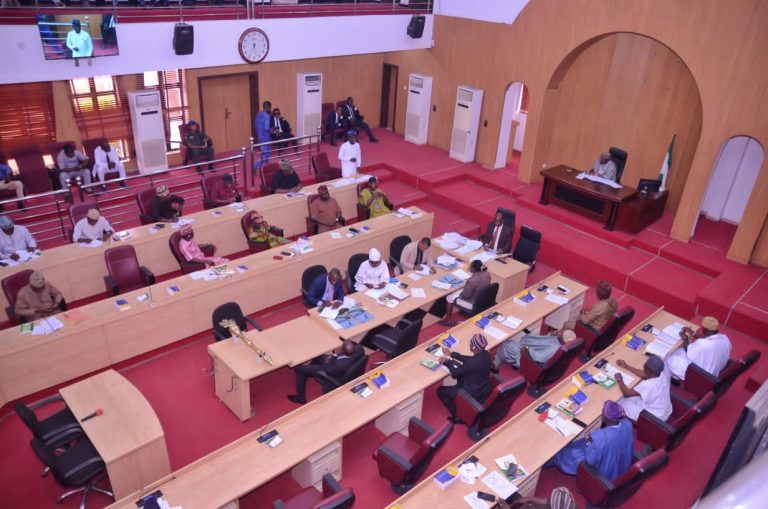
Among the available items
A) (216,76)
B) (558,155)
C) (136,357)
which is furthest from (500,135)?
(136,357)

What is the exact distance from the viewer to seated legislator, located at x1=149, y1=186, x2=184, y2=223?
9.47 m

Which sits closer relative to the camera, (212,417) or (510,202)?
(212,417)

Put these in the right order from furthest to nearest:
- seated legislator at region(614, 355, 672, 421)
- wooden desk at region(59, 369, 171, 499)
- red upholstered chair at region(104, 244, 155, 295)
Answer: red upholstered chair at region(104, 244, 155, 295)
seated legislator at region(614, 355, 672, 421)
wooden desk at region(59, 369, 171, 499)

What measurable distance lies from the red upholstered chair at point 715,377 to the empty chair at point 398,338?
139 inches

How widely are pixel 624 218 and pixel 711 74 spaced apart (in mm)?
2958

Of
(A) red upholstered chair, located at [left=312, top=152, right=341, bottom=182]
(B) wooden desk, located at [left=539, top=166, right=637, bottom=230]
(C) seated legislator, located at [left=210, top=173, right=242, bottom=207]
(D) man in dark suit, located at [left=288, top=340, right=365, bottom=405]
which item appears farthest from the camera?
(A) red upholstered chair, located at [left=312, top=152, right=341, bottom=182]

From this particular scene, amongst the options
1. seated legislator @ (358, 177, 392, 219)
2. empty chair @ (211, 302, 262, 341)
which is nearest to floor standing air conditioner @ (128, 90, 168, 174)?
seated legislator @ (358, 177, 392, 219)

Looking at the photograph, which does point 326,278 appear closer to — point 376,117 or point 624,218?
point 624,218

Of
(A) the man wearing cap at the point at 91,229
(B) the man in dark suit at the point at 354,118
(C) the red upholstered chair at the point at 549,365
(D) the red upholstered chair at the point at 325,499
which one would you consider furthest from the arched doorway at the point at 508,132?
(D) the red upholstered chair at the point at 325,499

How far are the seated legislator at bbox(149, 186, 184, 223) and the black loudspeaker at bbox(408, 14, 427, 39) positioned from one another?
25.5ft

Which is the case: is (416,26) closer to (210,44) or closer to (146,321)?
(210,44)

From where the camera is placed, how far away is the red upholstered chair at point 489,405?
6254 mm

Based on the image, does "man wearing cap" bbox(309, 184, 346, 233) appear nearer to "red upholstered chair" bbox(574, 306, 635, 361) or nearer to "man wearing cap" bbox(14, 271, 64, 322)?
"man wearing cap" bbox(14, 271, 64, 322)

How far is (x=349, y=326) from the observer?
24.3 feet
